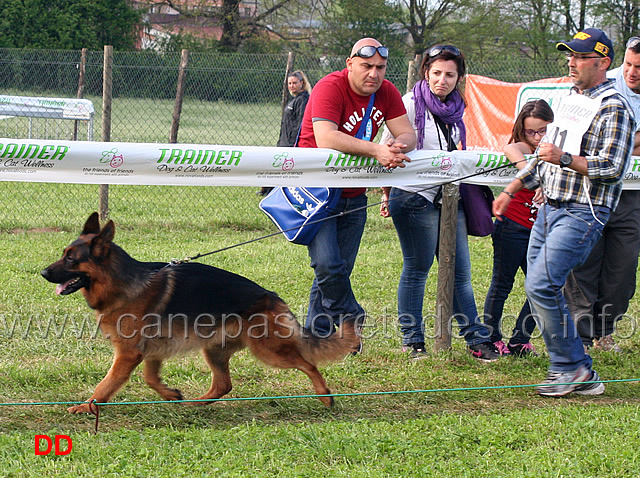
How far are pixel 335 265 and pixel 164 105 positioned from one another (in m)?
11.6

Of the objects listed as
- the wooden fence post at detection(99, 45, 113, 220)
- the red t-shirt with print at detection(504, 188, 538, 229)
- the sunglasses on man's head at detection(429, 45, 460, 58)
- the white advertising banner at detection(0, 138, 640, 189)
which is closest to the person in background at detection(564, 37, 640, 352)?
the white advertising banner at detection(0, 138, 640, 189)

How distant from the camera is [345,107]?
455 centimetres

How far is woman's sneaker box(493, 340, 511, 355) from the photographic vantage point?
17.2ft

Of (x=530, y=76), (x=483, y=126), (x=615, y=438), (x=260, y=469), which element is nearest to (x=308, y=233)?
(x=260, y=469)

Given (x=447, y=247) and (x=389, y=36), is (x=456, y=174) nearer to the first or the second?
(x=447, y=247)

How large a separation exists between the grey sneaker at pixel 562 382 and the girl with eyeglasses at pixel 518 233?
79 cm

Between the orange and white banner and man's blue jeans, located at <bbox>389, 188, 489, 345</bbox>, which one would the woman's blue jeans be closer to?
man's blue jeans, located at <bbox>389, 188, 489, 345</bbox>

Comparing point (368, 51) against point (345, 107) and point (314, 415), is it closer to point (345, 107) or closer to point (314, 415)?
point (345, 107)

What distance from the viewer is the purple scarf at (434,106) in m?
4.80

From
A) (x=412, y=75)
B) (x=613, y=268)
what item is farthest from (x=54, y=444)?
(x=412, y=75)

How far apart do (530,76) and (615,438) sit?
9895 millimetres

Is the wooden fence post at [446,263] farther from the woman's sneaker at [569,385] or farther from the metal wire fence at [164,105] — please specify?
the metal wire fence at [164,105]

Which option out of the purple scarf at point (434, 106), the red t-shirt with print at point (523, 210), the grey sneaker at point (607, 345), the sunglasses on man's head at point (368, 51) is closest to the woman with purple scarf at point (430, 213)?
the purple scarf at point (434, 106)

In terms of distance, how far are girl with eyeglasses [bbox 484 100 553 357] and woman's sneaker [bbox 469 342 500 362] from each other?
16 centimetres
